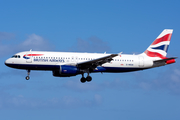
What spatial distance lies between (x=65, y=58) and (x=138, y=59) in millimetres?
12617

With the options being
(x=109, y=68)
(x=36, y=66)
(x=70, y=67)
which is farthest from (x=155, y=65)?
(x=36, y=66)

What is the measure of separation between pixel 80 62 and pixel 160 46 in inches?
618

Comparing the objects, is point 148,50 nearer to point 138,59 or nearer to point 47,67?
point 138,59

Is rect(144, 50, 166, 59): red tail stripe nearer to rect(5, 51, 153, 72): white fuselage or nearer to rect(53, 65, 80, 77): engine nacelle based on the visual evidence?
rect(5, 51, 153, 72): white fuselage

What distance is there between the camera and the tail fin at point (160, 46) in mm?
60438

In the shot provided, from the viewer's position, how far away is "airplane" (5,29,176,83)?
2096 inches

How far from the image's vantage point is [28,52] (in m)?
54.0

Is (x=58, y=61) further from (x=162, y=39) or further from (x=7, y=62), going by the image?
(x=162, y=39)

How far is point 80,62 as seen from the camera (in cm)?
5456

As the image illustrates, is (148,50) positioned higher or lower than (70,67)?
higher

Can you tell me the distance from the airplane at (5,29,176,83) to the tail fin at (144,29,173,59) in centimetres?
61

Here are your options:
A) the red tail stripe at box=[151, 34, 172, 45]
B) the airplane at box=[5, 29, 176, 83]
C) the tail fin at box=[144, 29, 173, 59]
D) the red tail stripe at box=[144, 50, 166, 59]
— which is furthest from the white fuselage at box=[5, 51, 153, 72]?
the red tail stripe at box=[151, 34, 172, 45]

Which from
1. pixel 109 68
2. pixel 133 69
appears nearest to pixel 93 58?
pixel 109 68

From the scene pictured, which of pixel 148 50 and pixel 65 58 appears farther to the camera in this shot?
pixel 148 50
